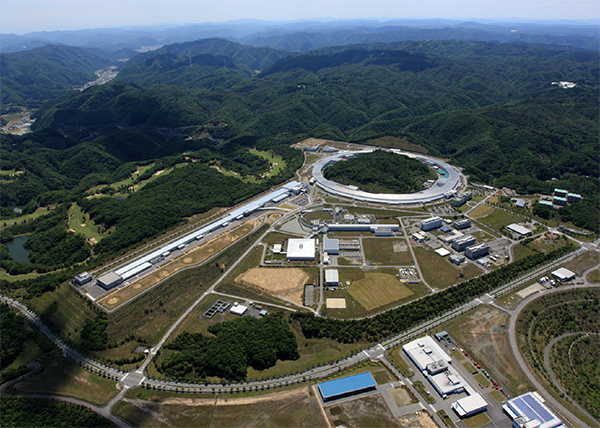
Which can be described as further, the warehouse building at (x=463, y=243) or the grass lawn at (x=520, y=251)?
the warehouse building at (x=463, y=243)

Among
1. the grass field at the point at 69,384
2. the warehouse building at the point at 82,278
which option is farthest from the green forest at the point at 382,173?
the grass field at the point at 69,384

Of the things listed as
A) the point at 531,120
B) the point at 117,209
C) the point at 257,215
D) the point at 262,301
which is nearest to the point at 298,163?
the point at 257,215

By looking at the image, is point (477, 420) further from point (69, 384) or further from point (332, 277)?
point (69, 384)

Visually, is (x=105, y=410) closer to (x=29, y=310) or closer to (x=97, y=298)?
(x=97, y=298)

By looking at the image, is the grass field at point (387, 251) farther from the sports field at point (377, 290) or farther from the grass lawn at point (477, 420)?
the grass lawn at point (477, 420)

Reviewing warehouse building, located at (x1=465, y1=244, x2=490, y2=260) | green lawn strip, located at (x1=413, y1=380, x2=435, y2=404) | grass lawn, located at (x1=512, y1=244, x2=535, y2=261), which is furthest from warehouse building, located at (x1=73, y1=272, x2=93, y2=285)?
grass lawn, located at (x1=512, y1=244, x2=535, y2=261)

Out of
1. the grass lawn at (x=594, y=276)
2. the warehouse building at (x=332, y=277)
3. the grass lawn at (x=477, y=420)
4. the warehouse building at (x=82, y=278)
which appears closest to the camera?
the grass lawn at (x=477, y=420)

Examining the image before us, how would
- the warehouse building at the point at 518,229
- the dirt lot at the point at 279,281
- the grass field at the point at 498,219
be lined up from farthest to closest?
the grass field at the point at 498,219
the warehouse building at the point at 518,229
the dirt lot at the point at 279,281
